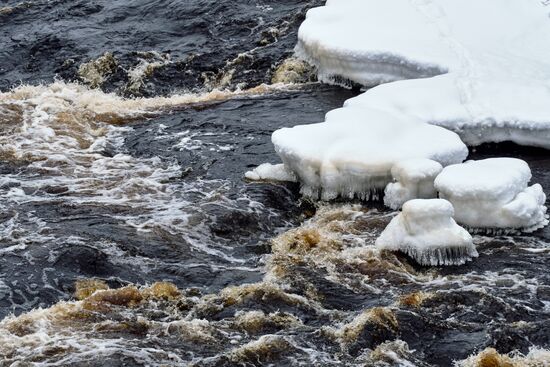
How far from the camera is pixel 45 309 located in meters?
7.55

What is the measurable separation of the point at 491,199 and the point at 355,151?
1.58 metres

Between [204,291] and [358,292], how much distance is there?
136 cm

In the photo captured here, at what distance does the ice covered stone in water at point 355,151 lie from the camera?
31.1 ft

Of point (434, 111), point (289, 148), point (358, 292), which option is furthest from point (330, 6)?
point (358, 292)

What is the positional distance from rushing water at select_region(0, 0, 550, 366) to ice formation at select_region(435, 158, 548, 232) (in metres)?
0.21

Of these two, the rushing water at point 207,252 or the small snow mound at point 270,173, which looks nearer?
the rushing water at point 207,252

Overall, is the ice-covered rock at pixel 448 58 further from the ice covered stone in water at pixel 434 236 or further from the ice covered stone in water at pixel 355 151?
the ice covered stone in water at pixel 434 236

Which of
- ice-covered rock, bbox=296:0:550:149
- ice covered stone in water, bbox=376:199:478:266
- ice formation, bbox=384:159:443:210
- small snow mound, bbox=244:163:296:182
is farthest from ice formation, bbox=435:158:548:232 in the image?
small snow mound, bbox=244:163:296:182

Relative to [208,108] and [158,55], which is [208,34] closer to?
[158,55]

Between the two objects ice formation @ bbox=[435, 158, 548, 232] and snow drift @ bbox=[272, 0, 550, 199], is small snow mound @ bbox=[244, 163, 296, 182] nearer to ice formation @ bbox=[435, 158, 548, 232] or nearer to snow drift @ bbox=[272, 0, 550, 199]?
snow drift @ bbox=[272, 0, 550, 199]

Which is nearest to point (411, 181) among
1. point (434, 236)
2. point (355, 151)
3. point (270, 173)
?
point (355, 151)

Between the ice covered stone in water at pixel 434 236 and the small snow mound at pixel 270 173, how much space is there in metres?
1.96

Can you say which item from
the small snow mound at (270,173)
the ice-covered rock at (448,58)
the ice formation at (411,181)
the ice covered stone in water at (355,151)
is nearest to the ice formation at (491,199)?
the ice formation at (411,181)

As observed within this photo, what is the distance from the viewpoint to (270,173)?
10164 millimetres
